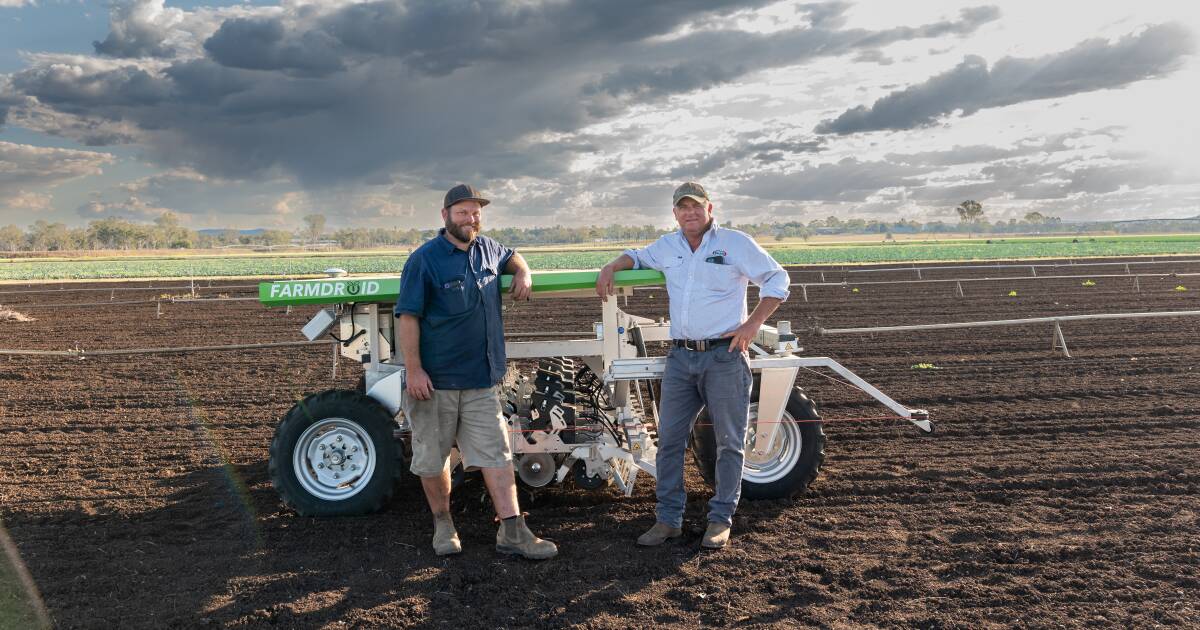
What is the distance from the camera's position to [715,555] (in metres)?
4.95

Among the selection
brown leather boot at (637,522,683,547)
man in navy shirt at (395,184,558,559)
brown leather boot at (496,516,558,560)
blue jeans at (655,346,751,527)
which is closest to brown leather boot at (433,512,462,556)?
man in navy shirt at (395,184,558,559)

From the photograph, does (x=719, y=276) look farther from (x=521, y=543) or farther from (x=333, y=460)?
(x=333, y=460)

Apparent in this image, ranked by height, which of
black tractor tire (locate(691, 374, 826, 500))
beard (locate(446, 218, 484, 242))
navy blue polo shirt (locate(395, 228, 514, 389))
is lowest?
black tractor tire (locate(691, 374, 826, 500))

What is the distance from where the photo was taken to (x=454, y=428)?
5.04 meters

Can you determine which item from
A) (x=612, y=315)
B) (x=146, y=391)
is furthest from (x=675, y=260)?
(x=146, y=391)

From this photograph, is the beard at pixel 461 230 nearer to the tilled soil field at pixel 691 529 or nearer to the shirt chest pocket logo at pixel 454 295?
the shirt chest pocket logo at pixel 454 295

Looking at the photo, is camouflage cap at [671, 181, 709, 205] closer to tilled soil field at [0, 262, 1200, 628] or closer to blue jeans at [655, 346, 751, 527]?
blue jeans at [655, 346, 751, 527]

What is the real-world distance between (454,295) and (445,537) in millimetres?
1525

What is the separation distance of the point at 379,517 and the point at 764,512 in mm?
2703

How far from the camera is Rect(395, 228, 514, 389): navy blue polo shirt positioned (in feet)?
15.8

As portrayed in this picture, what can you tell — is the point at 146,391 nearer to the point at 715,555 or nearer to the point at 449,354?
the point at 449,354

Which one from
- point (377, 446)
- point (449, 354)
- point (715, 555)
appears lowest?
point (715, 555)

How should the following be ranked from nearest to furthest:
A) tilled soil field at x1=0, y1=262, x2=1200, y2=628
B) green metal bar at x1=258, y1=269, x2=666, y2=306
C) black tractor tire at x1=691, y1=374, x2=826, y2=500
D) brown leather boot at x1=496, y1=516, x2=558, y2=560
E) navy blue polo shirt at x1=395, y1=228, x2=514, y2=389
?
tilled soil field at x1=0, y1=262, x2=1200, y2=628
navy blue polo shirt at x1=395, y1=228, x2=514, y2=389
brown leather boot at x1=496, y1=516, x2=558, y2=560
green metal bar at x1=258, y1=269, x2=666, y2=306
black tractor tire at x1=691, y1=374, x2=826, y2=500

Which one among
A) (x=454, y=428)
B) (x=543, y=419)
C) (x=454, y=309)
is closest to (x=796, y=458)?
(x=543, y=419)
